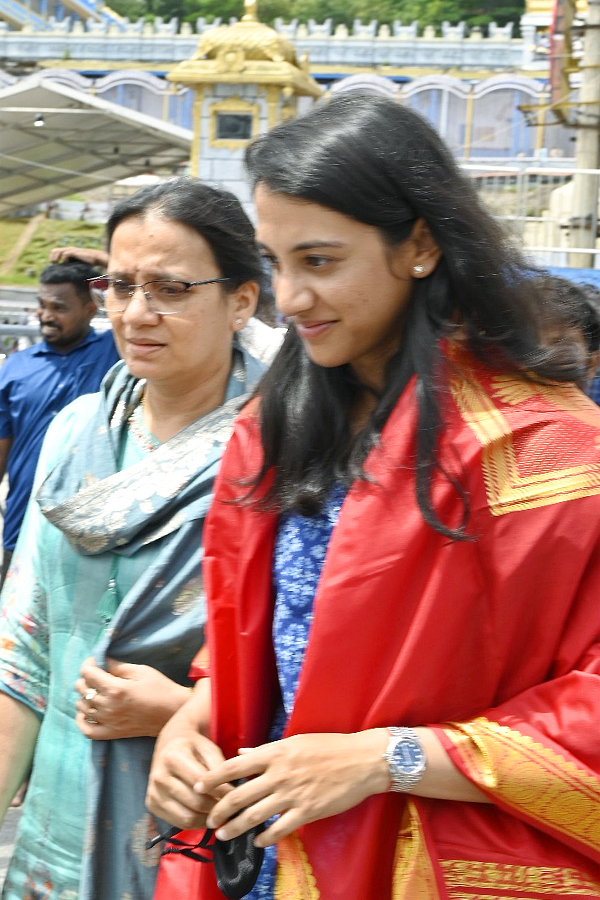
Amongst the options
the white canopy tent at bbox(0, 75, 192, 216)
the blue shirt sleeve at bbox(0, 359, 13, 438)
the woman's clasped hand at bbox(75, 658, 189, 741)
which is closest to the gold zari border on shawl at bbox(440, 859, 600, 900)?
the woman's clasped hand at bbox(75, 658, 189, 741)

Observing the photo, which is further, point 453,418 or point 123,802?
point 123,802

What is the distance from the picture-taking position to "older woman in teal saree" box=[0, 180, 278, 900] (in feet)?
6.14

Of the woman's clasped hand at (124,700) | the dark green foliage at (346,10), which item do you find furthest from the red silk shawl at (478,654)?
the dark green foliage at (346,10)

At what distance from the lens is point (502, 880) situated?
53.5 inches

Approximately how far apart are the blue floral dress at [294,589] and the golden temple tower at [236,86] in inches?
457

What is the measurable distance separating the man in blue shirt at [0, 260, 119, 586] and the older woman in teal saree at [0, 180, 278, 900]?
2.36m

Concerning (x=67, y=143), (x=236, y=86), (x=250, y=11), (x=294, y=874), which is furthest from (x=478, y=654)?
(x=67, y=143)

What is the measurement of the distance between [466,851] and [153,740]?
2.24ft

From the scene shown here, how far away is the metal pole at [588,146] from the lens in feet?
37.8

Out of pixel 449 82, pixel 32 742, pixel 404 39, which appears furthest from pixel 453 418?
pixel 404 39

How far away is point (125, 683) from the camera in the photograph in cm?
183

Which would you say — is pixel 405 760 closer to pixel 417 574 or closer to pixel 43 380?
pixel 417 574

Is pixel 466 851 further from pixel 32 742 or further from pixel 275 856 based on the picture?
pixel 32 742

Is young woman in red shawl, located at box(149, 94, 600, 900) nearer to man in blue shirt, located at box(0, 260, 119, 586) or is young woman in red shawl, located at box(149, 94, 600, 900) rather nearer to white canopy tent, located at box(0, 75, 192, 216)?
man in blue shirt, located at box(0, 260, 119, 586)
